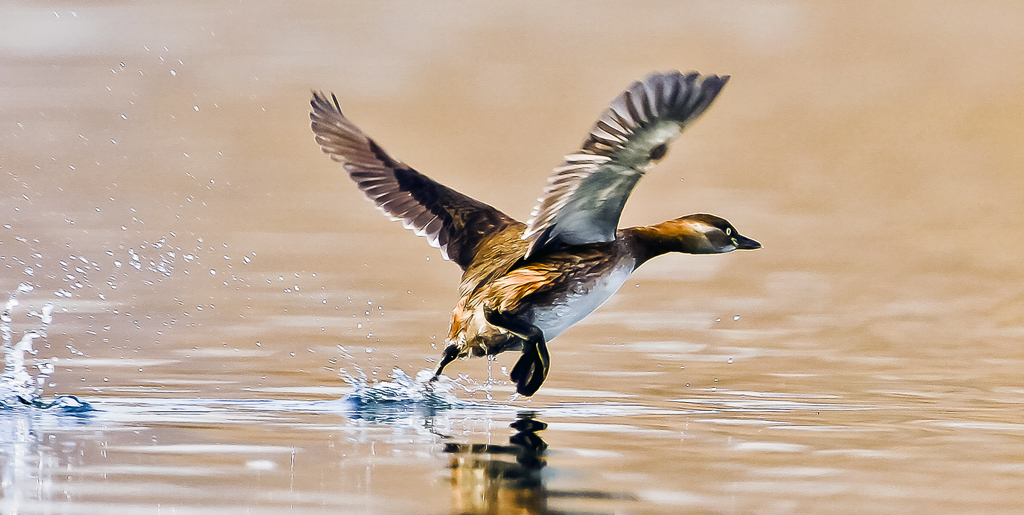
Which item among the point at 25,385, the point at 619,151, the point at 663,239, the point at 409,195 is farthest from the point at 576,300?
the point at 25,385

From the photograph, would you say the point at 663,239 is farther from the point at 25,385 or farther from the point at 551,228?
the point at 25,385

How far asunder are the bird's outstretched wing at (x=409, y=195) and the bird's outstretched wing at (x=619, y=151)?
1.03 m

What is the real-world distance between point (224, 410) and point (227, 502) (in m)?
2.10

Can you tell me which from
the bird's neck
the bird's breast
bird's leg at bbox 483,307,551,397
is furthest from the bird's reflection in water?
the bird's neck

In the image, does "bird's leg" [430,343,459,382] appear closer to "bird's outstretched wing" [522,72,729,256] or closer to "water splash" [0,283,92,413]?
"bird's outstretched wing" [522,72,729,256]

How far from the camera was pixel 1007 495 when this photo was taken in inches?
192

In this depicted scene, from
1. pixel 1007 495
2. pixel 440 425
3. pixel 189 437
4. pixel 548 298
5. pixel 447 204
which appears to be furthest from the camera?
pixel 447 204

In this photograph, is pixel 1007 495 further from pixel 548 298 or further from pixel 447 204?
pixel 447 204

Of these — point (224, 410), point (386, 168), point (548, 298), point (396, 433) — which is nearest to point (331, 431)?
point (396, 433)

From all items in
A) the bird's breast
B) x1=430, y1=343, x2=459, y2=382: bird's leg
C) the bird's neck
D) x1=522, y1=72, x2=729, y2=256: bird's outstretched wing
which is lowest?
x1=430, y1=343, x2=459, y2=382: bird's leg

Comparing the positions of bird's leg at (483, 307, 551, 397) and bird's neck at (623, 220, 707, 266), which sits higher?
bird's neck at (623, 220, 707, 266)

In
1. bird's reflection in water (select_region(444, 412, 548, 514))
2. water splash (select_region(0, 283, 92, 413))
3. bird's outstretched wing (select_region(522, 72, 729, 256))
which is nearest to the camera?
bird's reflection in water (select_region(444, 412, 548, 514))

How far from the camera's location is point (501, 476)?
4.96 meters

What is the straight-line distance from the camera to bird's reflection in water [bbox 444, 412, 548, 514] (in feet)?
14.6
